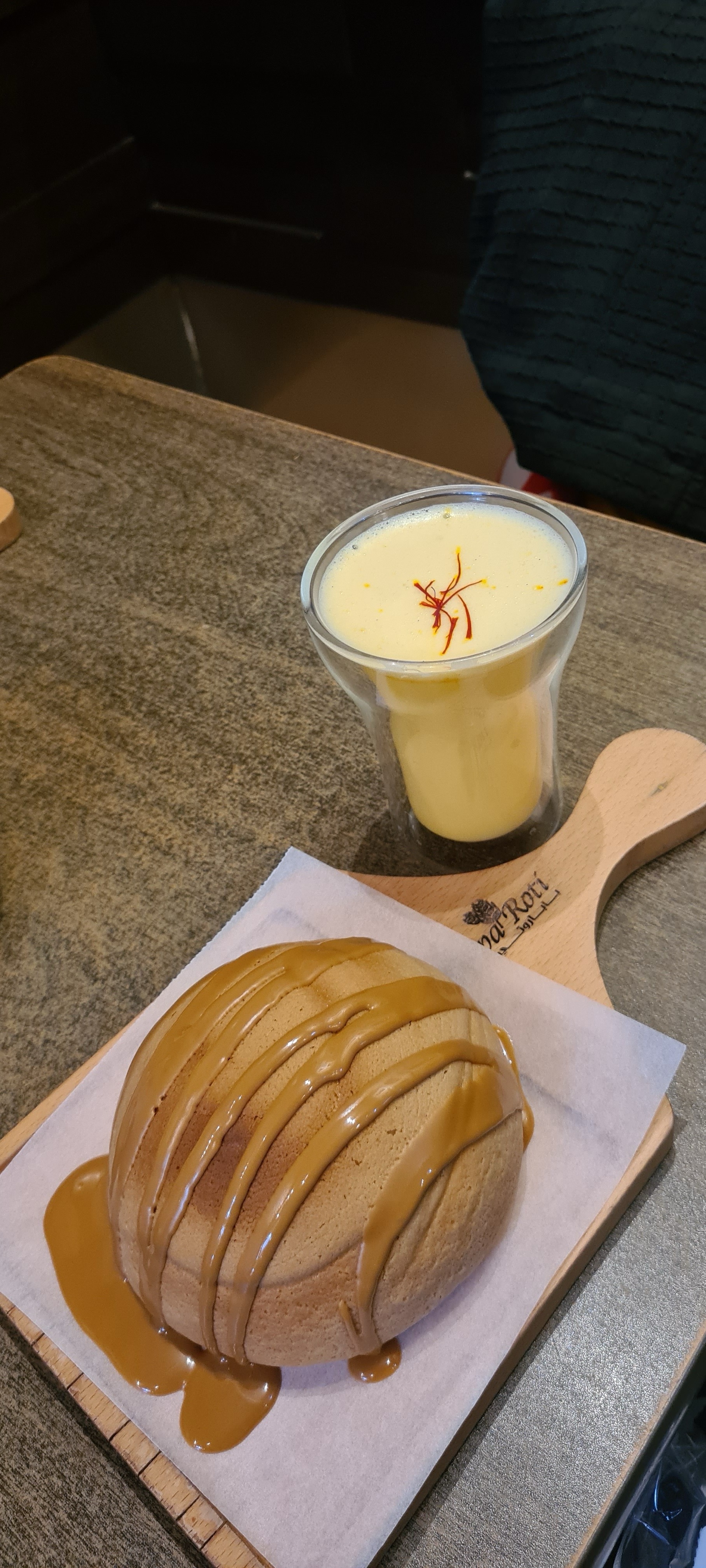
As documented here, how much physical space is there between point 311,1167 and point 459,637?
11.8 inches

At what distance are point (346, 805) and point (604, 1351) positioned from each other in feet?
1.33

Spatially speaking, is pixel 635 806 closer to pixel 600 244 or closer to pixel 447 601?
pixel 447 601

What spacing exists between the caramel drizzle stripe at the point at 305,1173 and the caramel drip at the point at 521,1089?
80 millimetres

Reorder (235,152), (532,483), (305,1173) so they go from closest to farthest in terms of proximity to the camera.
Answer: (305,1173)
(532,483)
(235,152)

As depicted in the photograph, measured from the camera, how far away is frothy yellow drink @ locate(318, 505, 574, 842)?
59 cm

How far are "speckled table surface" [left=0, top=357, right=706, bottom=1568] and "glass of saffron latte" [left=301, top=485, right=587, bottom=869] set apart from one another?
7cm

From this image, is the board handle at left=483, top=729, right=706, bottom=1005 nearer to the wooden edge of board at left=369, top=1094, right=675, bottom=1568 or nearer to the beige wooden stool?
the wooden edge of board at left=369, top=1094, right=675, bottom=1568

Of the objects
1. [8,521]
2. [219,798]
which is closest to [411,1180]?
[219,798]

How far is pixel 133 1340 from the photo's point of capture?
515 mm

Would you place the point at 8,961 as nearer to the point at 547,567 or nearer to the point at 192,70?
the point at 547,567

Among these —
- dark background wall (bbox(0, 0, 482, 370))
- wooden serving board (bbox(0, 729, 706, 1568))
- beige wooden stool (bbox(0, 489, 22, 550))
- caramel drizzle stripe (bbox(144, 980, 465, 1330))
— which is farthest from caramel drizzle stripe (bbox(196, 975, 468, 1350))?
dark background wall (bbox(0, 0, 482, 370))

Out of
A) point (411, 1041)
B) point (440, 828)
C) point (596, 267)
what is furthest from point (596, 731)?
point (596, 267)

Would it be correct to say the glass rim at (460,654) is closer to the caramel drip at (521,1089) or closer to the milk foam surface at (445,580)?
the milk foam surface at (445,580)

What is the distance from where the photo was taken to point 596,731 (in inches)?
31.2
